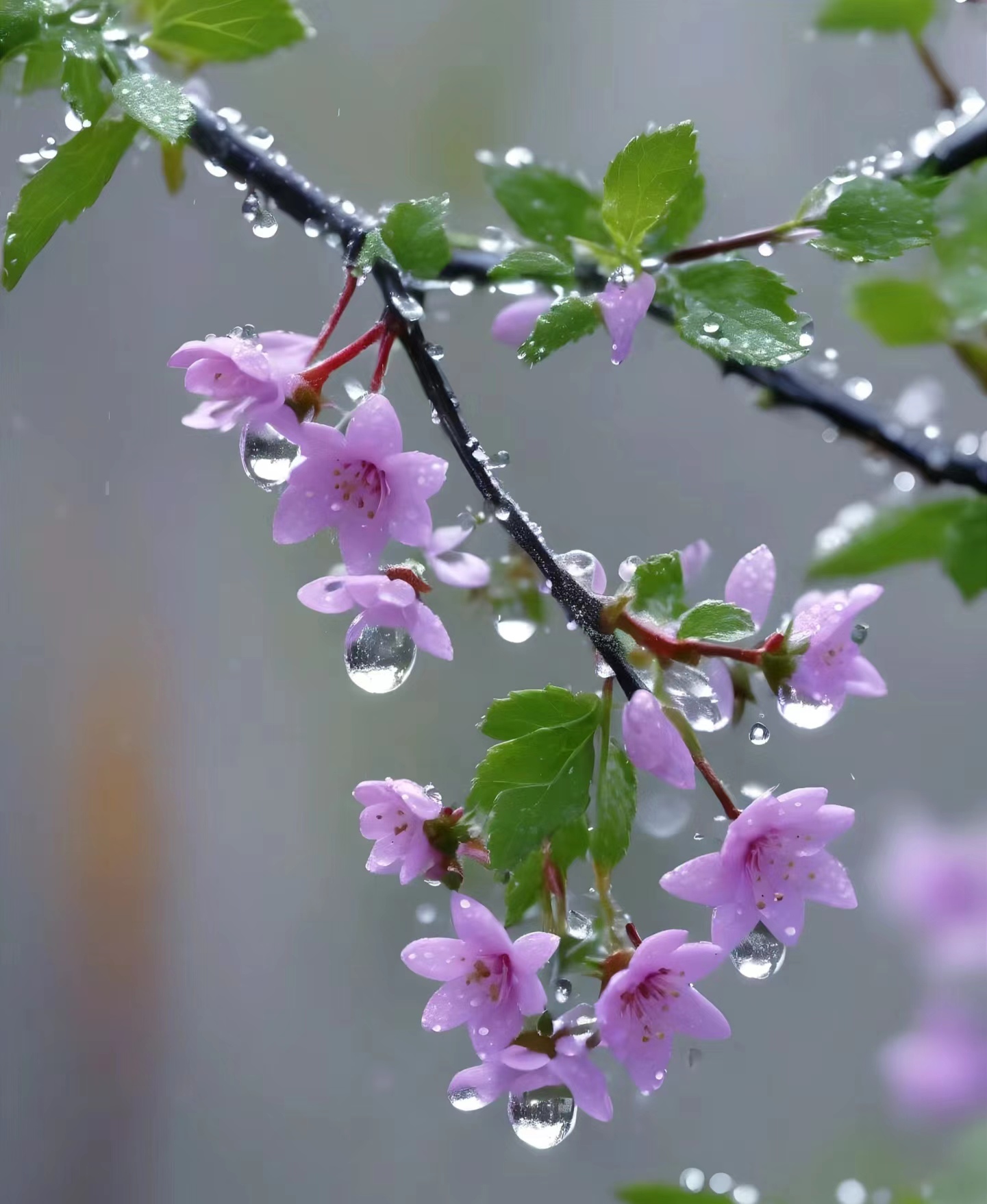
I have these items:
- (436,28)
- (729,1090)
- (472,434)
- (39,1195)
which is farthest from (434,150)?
(39,1195)

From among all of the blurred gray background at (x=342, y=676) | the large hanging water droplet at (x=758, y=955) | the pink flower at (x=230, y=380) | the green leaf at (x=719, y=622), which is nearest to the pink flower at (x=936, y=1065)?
the blurred gray background at (x=342, y=676)

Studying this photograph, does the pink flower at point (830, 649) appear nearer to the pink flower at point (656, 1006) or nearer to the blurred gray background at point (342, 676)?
the pink flower at point (656, 1006)

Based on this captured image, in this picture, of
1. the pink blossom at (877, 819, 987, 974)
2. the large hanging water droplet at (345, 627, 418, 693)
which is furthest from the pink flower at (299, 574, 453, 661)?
the pink blossom at (877, 819, 987, 974)

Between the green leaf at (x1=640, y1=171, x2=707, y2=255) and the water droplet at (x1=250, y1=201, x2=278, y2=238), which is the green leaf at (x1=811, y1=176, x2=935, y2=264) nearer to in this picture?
the green leaf at (x1=640, y1=171, x2=707, y2=255)

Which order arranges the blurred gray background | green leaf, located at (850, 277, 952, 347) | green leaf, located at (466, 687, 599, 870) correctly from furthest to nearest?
the blurred gray background → green leaf, located at (850, 277, 952, 347) → green leaf, located at (466, 687, 599, 870)

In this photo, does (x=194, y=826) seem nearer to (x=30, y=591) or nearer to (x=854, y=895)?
(x=30, y=591)
